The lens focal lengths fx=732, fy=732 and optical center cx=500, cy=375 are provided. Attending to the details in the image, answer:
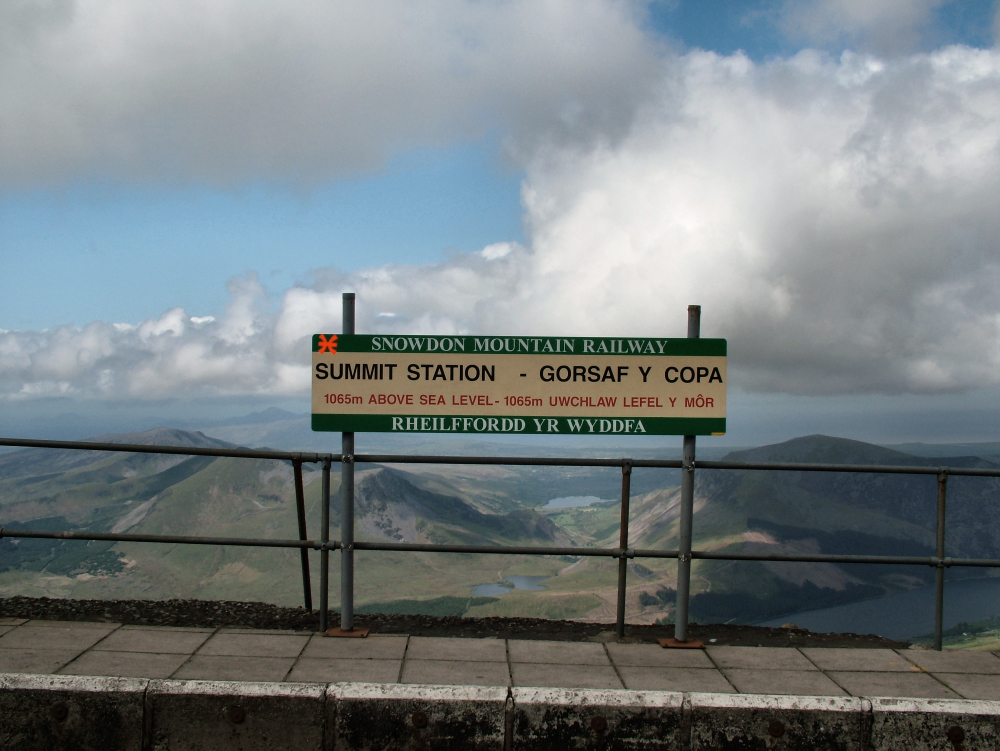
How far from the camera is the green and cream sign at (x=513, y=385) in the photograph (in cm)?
494

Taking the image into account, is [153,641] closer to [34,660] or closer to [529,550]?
[34,660]

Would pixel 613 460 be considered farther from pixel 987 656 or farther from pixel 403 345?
pixel 987 656

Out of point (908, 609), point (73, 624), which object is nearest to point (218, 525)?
point (908, 609)

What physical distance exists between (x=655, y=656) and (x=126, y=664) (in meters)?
3.20

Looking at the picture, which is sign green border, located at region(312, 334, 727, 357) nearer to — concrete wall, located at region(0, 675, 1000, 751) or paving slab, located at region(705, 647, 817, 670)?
paving slab, located at region(705, 647, 817, 670)

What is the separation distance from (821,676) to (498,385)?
268cm

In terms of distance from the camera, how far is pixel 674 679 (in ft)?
13.9

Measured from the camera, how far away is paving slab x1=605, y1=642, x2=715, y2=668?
14.9 ft

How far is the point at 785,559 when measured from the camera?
5.09 metres

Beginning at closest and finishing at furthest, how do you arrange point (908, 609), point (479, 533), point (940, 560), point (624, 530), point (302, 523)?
point (624, 530), point (940, 560), point (302, 523), point (908, 609), point (479, 533)

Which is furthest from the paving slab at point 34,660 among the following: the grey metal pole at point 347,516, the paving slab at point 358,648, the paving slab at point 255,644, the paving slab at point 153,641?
the grey metal pole at point 347,516

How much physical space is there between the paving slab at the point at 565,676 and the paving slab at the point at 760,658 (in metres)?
0.82

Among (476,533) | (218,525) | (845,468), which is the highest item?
(845,468)

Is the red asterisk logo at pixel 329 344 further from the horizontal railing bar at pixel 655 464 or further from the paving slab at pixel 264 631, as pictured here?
the paving slab at pixel 264 631
